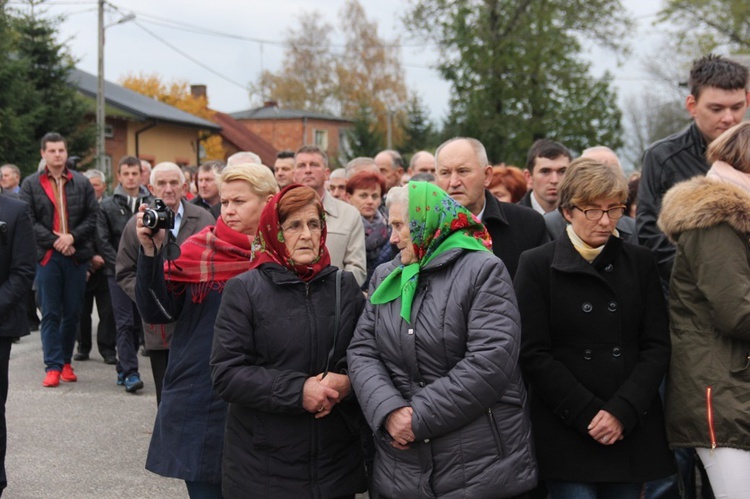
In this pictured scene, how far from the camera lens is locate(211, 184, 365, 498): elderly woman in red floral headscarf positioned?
3561mm

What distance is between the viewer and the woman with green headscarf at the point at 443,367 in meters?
3.29

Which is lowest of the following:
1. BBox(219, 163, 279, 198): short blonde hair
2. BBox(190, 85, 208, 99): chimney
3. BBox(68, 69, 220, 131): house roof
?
BBox(219, 163, 279, 198): short blonde hair

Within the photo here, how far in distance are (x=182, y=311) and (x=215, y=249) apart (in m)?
0.34

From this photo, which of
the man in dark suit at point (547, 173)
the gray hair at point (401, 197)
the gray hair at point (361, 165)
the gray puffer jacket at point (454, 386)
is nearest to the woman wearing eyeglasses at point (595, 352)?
the gray puffer jacket at point (454, 386)

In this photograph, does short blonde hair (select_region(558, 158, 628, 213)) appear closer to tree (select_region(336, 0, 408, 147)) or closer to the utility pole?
the utility pole

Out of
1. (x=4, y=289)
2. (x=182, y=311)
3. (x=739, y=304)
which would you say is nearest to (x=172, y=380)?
(x=182, y=311)

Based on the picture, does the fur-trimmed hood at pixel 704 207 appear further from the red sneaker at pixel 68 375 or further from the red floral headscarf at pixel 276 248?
the red sneaker at pixel 68 375

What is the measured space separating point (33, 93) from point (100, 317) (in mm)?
15849

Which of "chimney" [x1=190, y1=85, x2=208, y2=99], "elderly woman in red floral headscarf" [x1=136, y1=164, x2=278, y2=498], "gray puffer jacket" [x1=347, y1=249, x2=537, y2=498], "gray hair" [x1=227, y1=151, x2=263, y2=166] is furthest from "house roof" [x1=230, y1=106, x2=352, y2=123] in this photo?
"gray puffer jacket" [x1=347, y1=249, x2=537, y2=498]

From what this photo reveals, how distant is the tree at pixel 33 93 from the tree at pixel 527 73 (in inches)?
598

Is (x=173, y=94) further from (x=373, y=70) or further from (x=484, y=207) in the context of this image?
(x=484, y=207)

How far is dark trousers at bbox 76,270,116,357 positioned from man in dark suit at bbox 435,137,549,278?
6.55 m

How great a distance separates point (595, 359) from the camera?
375cm

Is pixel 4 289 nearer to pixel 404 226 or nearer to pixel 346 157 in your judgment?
pixel 404 226
